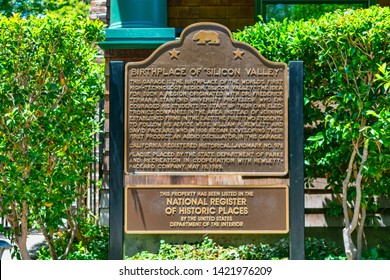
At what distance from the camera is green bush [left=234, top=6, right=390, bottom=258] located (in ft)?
24.0

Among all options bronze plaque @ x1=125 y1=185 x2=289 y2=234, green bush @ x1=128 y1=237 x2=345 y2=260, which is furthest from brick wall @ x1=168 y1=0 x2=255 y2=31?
bronze plaque @ x1=125 y1=185 x2=289 y2=234

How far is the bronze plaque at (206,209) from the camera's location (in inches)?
288

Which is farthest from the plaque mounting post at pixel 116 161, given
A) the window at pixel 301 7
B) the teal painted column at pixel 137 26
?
the window at pixel 301 7

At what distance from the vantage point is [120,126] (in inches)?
287

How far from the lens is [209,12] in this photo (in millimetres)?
11641

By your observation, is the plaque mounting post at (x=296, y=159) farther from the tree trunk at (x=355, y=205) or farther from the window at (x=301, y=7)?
the window at (x=301, y=7)

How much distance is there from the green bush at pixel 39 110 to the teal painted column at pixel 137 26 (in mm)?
1444

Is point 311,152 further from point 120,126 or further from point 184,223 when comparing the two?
point 120,126

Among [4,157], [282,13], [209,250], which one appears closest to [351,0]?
[282,13]

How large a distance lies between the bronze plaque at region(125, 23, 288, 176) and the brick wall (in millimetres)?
4349

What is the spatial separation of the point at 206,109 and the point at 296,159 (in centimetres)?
107

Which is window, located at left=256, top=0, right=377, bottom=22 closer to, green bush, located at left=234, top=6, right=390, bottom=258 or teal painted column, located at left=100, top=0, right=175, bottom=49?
teal painted column, located at left=100, top=0, right=175, bottom=49

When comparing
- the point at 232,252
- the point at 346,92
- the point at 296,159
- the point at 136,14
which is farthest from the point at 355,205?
the point at 136,14

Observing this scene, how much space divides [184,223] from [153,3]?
4109mm
